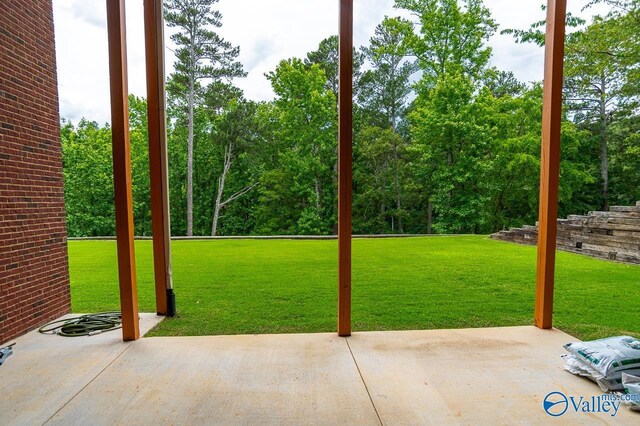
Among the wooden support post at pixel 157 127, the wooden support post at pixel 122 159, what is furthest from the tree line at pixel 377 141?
the wooden support post at pixel 122 159

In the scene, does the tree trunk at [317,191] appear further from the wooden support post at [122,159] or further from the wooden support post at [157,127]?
the wooden support post at [122,159]

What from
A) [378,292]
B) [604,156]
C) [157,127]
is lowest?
[378,292]

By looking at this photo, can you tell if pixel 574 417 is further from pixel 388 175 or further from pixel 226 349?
pixel 388 175

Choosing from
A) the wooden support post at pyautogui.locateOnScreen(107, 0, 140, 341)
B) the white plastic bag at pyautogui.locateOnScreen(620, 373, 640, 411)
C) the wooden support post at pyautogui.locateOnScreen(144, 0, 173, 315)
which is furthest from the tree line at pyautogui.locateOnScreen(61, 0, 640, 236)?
the wooden support post at pyautogui.locateOnScreen(107, 0, 140, 341)

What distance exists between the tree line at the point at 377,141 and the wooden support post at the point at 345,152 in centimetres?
1431

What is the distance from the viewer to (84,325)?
3.09m

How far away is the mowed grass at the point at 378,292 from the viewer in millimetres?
3227

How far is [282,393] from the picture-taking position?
2008 mm

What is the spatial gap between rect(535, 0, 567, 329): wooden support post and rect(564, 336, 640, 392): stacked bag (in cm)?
75

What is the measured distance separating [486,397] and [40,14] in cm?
473

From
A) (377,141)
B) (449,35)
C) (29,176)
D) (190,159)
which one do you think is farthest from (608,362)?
(449,35)

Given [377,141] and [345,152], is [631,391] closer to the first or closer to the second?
[345,152]

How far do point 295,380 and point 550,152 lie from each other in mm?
2653

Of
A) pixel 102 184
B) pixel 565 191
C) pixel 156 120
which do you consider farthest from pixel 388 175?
pixel 156 120
